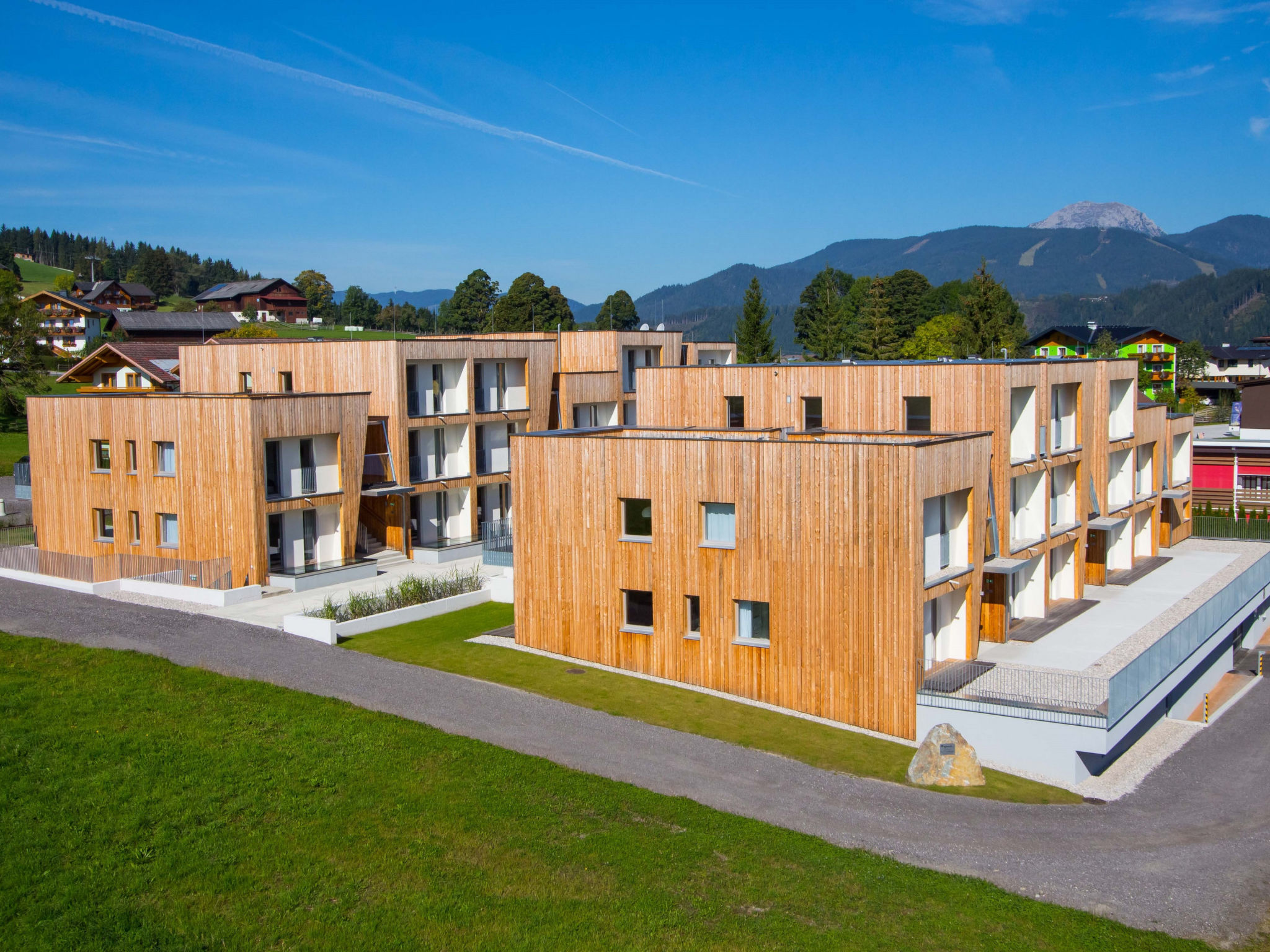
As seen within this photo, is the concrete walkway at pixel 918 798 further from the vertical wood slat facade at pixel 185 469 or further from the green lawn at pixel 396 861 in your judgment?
the vertical wood slat facade at pixel 185 469

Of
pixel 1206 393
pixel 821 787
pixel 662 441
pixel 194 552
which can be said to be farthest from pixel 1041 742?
pixel 1206 393

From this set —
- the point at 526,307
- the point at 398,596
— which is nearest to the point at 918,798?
the point at 398,596

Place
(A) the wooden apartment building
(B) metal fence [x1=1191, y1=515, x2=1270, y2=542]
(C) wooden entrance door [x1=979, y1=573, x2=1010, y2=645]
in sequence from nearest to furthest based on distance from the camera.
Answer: (C) wooden entrance door [x1=979, y1=573, x2=1010, y2=645]
(A) the wooden apartment building
(B) metal fence [x1=1191, y1=515, x2=1270, y2=542]

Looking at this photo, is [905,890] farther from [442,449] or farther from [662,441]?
[442,449]

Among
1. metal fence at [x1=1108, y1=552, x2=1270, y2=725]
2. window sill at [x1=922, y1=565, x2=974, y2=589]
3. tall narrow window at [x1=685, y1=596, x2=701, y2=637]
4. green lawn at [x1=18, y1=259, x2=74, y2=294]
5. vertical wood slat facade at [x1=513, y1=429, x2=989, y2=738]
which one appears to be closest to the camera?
metal fence at [x1=1108, y1=552, x2=1270, y2=725]

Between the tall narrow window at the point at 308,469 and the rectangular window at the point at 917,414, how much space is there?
16.1m

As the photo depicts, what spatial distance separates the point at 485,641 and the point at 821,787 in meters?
9.64

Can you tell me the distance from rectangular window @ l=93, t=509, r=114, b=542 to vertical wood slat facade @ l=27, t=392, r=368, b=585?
0.38ft

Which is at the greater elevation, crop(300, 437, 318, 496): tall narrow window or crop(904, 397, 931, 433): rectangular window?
crop(904, 397, 931, 433): rectangular window

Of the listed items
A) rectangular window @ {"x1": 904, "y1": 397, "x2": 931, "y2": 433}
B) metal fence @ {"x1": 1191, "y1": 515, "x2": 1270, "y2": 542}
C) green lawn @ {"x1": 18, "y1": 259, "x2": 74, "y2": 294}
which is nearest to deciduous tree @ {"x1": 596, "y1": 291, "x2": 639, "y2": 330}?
green lawn @ {"x1": 18, "y1": 259, "x2": 74, "y2": 294}

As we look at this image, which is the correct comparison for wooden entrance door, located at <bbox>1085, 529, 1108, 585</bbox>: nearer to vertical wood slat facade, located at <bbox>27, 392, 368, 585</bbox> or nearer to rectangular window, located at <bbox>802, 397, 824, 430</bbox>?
rectangular window, located at <bbox>802, 397, 824, 430</bbox>

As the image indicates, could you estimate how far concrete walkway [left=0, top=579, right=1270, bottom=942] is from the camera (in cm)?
1545

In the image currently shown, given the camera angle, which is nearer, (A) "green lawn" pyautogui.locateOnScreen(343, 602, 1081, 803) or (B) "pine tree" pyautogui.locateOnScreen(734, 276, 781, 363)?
(A) "green lawn" pyautogui.locateOnScreen(343, 602, 1081, 803)

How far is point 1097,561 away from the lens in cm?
3203
